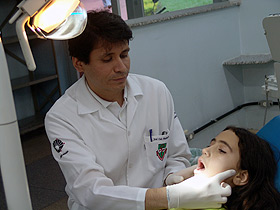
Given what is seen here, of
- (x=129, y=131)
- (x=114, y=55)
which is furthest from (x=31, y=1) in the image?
(x=129, y=131)

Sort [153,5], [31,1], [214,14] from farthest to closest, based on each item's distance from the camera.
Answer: [214,14]
[153,5]
[31,1]

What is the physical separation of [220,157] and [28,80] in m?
3.19

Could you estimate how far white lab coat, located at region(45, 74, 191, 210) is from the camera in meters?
1.47

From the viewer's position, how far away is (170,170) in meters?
1.74

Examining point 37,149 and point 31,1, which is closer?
point 31,1

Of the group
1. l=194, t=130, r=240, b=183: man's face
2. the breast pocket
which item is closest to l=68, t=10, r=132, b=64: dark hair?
the breast pocket

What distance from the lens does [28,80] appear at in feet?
14.5

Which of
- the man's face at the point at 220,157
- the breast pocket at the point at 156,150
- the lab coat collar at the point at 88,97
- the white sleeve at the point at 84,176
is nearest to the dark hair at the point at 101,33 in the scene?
the lab coat collar at the point at 88,97

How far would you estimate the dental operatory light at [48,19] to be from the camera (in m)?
0.91

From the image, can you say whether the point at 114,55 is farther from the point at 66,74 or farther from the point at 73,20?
the point at 66,74

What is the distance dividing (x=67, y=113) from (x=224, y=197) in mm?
630

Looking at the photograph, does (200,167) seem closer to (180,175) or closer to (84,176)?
(180,175)

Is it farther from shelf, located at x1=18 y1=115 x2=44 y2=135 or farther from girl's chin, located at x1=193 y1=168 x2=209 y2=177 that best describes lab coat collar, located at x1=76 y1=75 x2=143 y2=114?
shelf, located at x1=18 y1=115 x2=44 y2=135

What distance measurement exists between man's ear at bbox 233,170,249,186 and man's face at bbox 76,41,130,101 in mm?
520
